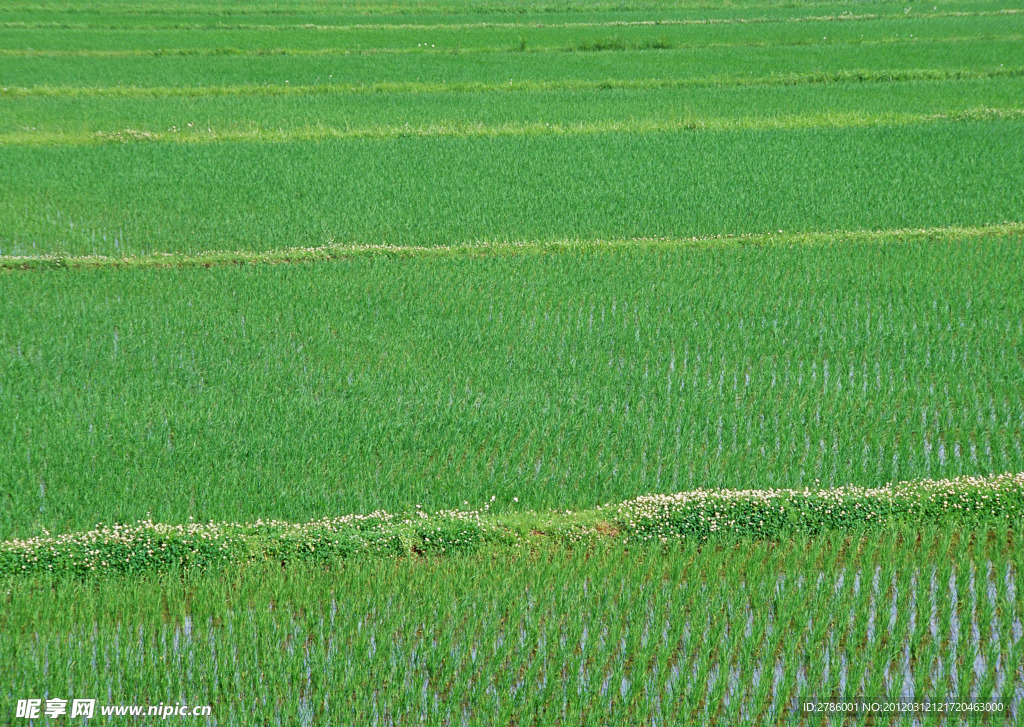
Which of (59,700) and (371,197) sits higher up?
(371,197)

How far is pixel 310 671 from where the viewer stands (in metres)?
4.18

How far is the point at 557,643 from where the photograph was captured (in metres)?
4.36

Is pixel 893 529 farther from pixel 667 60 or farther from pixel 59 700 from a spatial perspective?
pixel 667 60

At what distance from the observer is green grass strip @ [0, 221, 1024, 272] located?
9625mm

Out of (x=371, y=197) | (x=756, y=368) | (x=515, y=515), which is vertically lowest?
(x=515, y=515)

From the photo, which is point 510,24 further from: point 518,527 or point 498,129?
point 518,527

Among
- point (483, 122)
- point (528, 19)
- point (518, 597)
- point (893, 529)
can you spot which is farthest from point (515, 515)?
point (528, 19)

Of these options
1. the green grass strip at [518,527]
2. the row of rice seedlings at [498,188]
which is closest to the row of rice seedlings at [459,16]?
the row of rice seedlings at [498,188]

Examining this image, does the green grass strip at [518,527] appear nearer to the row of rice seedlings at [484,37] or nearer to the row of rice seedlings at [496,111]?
the row of rice seedlings at [496,111]

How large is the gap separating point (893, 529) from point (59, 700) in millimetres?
3900

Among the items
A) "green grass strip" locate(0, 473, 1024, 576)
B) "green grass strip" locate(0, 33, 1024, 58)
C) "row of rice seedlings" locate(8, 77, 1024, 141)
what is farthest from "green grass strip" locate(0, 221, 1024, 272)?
"green grass strip" locate(0, 33, 1024, 58)

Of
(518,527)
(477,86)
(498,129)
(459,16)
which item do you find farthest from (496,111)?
(459,16)

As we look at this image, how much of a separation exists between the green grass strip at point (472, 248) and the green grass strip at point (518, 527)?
15.7 ft

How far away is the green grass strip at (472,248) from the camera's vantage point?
962 cm
